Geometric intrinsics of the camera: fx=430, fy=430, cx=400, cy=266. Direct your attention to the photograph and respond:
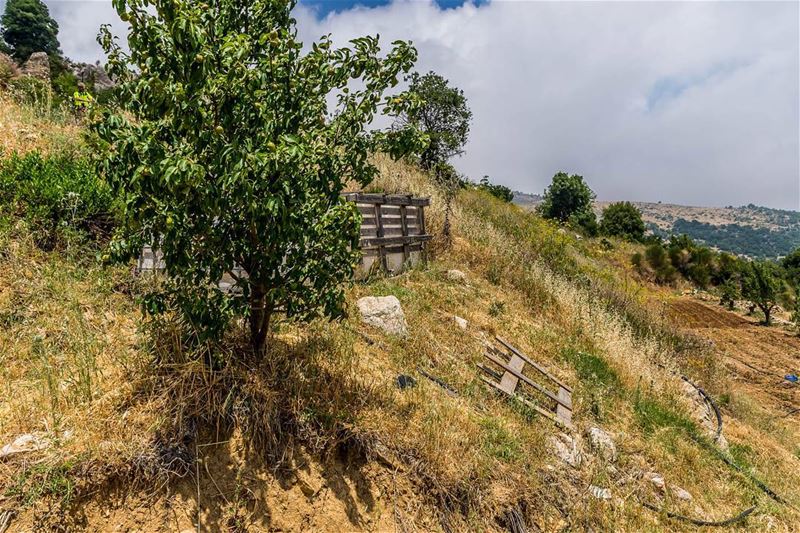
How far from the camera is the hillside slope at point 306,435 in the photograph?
2363mm

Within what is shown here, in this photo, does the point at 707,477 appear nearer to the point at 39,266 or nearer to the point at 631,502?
the point at 631,502

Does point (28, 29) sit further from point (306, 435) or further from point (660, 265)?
point (660, 265)

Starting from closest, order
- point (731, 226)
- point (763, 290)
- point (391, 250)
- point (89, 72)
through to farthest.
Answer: point (391, 250) → point (763, 290) → point (89, 72) → point (731, 226)

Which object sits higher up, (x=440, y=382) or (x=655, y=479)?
(x=440, y=382)

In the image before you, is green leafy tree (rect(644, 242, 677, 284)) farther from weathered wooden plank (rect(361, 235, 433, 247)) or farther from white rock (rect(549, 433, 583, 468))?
white rock (rect(549, 433, 583, 468))

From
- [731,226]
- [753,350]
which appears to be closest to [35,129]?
[753,350]

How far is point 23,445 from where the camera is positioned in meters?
2.23

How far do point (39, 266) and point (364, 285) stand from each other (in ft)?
11.9

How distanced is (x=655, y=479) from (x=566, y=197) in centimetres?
3177

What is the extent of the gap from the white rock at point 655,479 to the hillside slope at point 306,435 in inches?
1.6

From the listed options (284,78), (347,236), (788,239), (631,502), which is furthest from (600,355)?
(788,239)

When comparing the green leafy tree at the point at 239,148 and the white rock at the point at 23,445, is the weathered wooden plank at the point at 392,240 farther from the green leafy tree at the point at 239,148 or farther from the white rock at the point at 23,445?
the white rock at the point at 23,445

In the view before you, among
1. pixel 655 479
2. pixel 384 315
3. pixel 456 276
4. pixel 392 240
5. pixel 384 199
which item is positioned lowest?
pixel 655 479

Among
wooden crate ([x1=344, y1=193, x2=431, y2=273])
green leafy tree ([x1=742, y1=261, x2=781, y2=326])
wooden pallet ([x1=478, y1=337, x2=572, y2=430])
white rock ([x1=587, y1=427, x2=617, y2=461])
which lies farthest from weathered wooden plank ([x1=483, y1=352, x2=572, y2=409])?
green leafy tree ([x1=742, y1=261, x2=781, y2=326])
